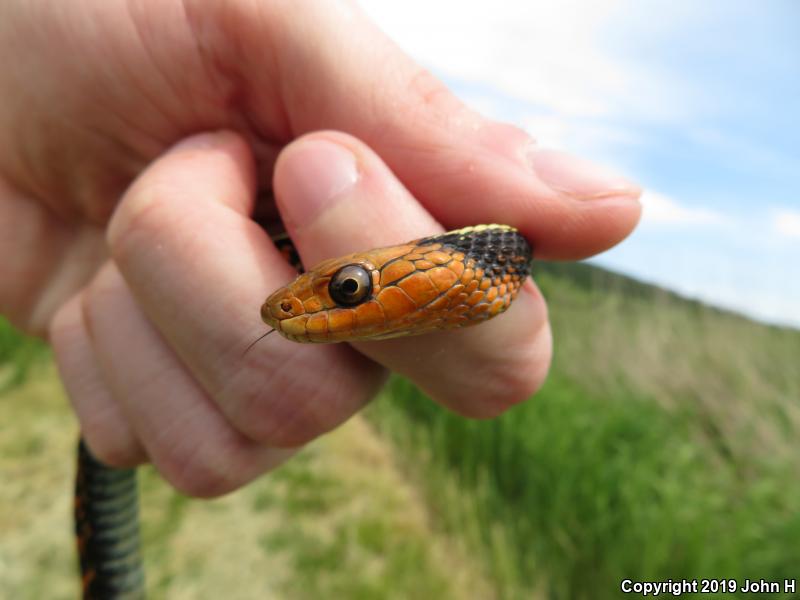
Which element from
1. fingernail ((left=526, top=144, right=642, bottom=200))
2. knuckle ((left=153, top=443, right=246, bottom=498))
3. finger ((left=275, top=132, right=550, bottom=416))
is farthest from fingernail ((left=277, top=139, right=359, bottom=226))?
knuckle ((left=153, top=443, right=246, bottom=498))

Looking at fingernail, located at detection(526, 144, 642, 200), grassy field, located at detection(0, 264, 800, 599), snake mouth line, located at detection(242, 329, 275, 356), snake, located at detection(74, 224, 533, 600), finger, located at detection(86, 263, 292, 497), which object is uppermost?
fingernail, located at detection(526, 144, 642, 200)

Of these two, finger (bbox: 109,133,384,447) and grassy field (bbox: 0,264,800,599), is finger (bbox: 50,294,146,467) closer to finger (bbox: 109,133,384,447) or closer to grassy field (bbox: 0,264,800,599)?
finger (bbox: 109,133,384,447)

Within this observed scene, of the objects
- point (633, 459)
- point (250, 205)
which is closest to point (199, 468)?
point (250, 205)

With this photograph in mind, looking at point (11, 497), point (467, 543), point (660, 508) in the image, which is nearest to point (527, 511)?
point (467, 543)

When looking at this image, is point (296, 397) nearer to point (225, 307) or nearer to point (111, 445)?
point (225, 307)

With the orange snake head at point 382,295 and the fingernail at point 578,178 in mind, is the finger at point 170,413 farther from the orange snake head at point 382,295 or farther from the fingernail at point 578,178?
the fingernail at point 578,178
